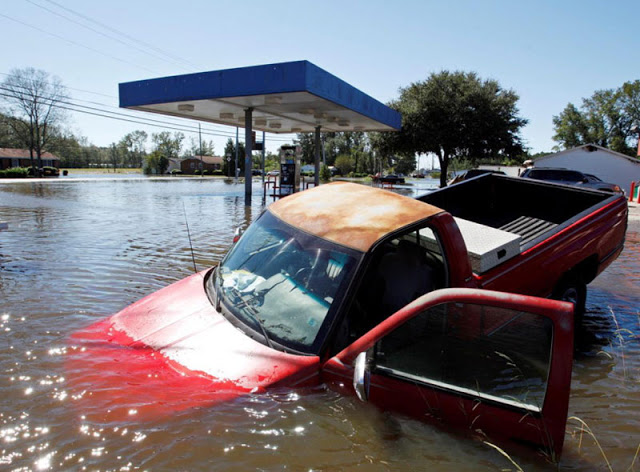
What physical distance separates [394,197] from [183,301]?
1.87 meters

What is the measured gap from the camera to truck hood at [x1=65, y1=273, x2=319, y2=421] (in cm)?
A: 270

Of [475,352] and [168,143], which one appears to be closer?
[475,352]

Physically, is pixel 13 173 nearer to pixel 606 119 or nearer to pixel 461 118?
pixel 461 118

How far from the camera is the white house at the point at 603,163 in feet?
123

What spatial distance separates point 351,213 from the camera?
133 inches

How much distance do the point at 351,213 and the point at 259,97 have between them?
16545 mm

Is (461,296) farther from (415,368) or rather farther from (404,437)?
(404,437)

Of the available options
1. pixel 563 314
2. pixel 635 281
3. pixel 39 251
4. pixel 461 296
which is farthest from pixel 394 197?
pixel 39 251

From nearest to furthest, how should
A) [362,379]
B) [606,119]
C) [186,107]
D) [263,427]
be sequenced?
[362,379], [263,427], [186,107], [606,119]

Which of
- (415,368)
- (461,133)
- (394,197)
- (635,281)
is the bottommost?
(635,281)

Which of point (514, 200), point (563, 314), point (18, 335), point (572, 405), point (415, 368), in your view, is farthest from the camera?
point (514, 200)

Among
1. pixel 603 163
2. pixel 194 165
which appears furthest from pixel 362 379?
pixel 194 165

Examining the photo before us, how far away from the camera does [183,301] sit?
359cm

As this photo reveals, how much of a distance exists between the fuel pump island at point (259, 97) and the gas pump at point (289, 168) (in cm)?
5
